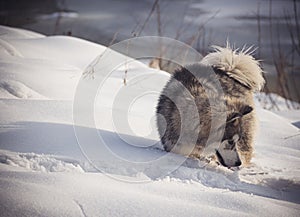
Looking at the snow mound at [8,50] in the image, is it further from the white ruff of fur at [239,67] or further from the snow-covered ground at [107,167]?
the white ruff of fur at [239,67]

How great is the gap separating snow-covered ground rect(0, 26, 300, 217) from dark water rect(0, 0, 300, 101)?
3.19m

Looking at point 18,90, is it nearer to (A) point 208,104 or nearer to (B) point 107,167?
(B) point 107,167

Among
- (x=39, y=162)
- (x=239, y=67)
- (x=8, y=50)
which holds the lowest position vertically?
(x=39, y=162)

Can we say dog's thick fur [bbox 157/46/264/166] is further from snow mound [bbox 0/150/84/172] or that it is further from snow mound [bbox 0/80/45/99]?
snow mound [bbox 0/80/45/99]

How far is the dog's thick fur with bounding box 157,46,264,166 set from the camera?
7.18 ft

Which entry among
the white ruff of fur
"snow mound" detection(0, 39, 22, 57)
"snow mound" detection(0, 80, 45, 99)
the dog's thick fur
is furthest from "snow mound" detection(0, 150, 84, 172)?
"snow mound" detection(0, 39, 22, 57)

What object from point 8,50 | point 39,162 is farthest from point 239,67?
point 8,50

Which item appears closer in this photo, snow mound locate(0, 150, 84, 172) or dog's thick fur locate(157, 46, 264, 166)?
snow mound locate(0, 150, 84, 172)

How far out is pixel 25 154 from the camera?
5.70 feet

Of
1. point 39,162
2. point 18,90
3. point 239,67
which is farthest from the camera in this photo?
point 18,90

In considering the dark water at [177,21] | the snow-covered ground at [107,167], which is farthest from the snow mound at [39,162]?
the dark water at [177,21]

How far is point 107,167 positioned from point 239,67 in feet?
3.95

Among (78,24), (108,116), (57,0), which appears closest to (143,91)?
(108,116)

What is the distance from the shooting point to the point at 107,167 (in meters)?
1.78
